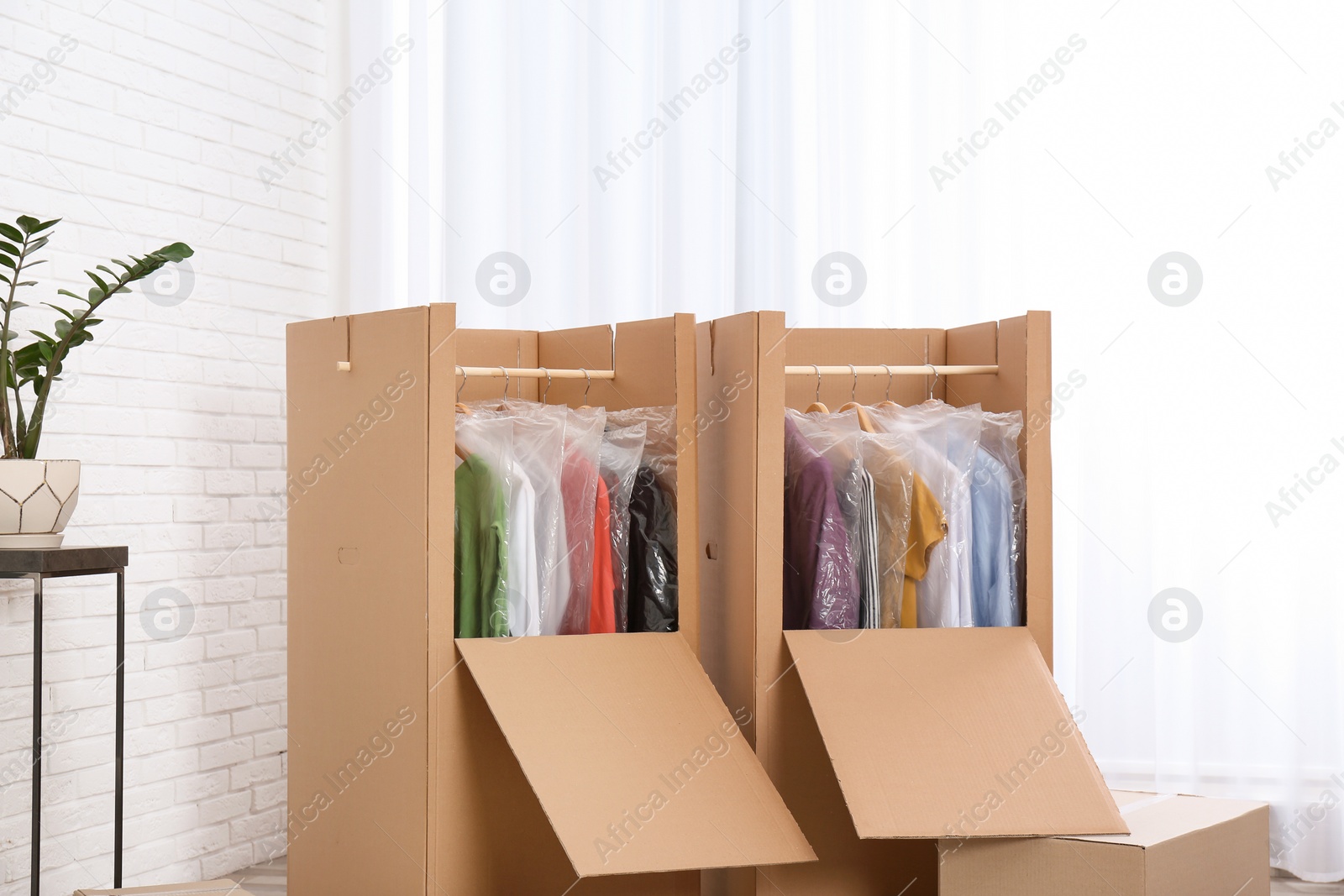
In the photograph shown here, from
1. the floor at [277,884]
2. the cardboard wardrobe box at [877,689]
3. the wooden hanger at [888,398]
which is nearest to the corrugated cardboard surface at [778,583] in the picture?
the cardboard wardrobe box at [877,689]

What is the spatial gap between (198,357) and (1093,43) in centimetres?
231

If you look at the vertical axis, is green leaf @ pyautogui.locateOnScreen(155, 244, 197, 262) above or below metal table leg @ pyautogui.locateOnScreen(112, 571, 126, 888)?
above

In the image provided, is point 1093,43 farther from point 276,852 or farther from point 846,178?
point 276,852

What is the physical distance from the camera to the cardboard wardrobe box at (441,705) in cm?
188

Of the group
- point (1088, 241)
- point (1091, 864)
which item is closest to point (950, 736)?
point (1091, 864)

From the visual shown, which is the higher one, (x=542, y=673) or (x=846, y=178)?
(x=846, y=178)

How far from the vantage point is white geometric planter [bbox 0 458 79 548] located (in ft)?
6.38

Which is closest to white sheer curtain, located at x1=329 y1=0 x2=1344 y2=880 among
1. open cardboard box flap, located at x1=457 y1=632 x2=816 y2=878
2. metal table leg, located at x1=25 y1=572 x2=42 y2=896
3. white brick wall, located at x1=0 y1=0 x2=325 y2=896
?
white brick wall, located at x1=0 y1=0 x2=325 y2=896

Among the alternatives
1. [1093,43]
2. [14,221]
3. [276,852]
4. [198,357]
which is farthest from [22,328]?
[1093,43]

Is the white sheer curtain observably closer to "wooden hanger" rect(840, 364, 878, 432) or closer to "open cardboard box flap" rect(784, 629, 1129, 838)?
"wooden hanger" rect(840, 364, 878, 432)

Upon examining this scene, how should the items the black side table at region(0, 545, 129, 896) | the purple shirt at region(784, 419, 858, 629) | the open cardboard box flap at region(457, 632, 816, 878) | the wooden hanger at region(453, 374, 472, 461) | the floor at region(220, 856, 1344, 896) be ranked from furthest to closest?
the floor at region(220, 856, 1344, 896) → the purple shirt at region(784, 419, 858, 629) → the wooden hanger at region(453, 374, 472, 461) → the black side table at region(0, 545, 129, 896) → the open cardboard box flap at region(457, 632, 816, 878)

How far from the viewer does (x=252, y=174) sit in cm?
292

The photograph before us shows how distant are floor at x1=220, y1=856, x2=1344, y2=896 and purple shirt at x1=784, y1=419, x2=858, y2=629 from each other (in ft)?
4.03

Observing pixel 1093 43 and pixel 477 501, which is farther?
pixel 1093 43
